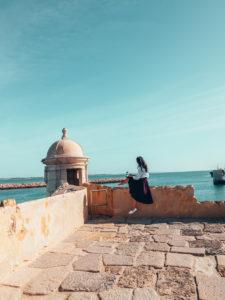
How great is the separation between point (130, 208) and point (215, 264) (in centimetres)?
400

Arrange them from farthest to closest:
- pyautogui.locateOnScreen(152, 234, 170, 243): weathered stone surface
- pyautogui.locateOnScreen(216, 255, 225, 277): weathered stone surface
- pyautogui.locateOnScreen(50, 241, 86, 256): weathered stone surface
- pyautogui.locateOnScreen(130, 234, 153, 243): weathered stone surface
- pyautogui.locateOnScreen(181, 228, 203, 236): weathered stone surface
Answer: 1. pyautogui.locateOnScreen(181, 228, 203, 236): weathered stone surface
2. pyautogui.locateOnScreen(130, 234, 153, 243): weathered stone surface
3. pyautogui.locateOnScreen(152, 234, 170, 243): weathered stone surface
4. pyautogui.locateOnScreen(50, 241, 86, 256): weathered stone surface
5. pyautogui.locateOnScreen(216, 255, 225, 277): weathered stone surface

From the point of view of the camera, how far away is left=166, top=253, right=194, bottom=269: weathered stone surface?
4042 millimetres

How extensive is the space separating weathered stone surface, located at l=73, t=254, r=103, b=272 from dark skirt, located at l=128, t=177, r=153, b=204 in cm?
323

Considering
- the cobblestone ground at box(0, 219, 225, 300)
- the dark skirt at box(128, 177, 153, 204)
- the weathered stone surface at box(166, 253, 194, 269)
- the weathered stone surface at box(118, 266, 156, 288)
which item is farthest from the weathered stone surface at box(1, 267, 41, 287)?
the dark skirt at box(128, 177, 153, 204)

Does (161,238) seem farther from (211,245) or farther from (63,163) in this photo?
(63,163)

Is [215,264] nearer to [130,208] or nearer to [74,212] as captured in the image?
[74,212]

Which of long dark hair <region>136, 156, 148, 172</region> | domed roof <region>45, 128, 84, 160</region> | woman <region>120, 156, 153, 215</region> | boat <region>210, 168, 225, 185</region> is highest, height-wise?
domed roof <region>45, 128, 84, 160</region>

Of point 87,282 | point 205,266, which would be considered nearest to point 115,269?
point 87,282

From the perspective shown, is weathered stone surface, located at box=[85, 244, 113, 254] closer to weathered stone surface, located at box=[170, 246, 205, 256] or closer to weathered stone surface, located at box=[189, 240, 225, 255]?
weathered stone surface, located at box=[170, 246, 205, 256]

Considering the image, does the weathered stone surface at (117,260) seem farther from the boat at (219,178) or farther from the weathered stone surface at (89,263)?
the boat at (219,178)

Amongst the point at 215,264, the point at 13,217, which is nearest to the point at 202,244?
the point at 215,264

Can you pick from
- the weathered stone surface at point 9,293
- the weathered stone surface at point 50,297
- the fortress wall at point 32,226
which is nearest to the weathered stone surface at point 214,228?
the fortress wall at point 32,226

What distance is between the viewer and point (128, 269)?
3.96 meters

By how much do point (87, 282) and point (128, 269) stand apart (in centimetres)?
64
